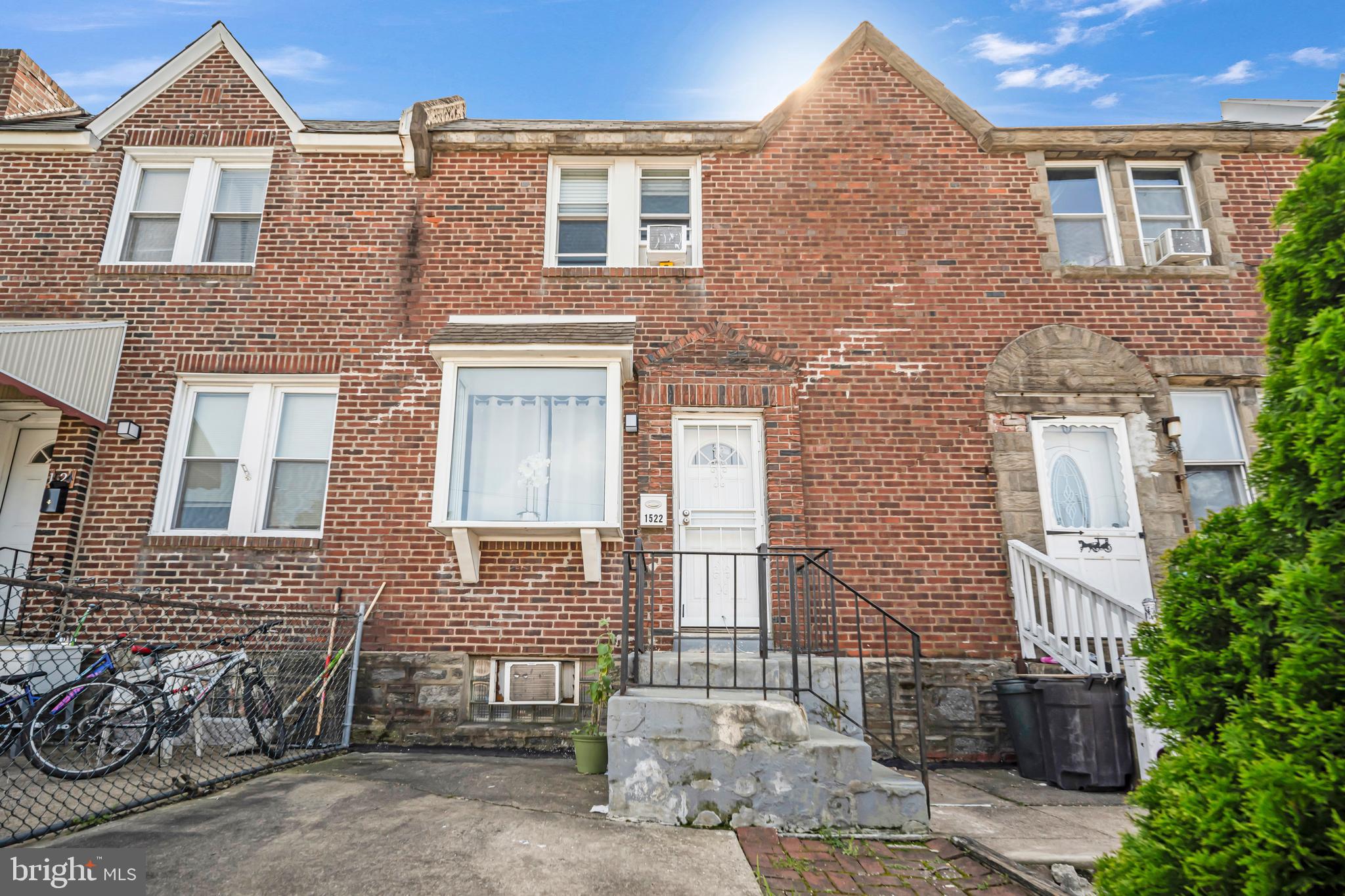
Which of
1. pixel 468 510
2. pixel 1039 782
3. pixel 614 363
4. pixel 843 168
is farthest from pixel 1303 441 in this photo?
pixel 843 168

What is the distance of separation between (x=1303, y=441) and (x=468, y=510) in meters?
6.11

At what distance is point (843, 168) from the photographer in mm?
8156

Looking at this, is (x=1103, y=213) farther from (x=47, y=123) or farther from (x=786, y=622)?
(x=47, y=123)

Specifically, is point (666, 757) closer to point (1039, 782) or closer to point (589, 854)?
point (589, 854)

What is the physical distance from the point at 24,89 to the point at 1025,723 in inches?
531

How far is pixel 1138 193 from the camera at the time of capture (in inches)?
327

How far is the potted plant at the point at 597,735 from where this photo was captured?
215 inches

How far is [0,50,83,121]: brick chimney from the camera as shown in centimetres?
895

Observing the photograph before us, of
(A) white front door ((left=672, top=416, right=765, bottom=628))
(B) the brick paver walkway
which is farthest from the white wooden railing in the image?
(B) the brick paver walkway

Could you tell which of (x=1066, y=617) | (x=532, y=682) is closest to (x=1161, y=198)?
(x=1066, y=617)

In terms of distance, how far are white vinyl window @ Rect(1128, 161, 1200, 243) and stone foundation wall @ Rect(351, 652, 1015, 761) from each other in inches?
208

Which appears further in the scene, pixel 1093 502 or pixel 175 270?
pixel 175 270

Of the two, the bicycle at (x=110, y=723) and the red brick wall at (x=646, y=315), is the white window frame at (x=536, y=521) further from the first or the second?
the bicycle at (x=110, y=723)

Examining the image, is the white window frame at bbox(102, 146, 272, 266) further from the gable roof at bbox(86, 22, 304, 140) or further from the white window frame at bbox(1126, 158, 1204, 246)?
the white window frame at bbox(1126, 158, 1204, 246)
